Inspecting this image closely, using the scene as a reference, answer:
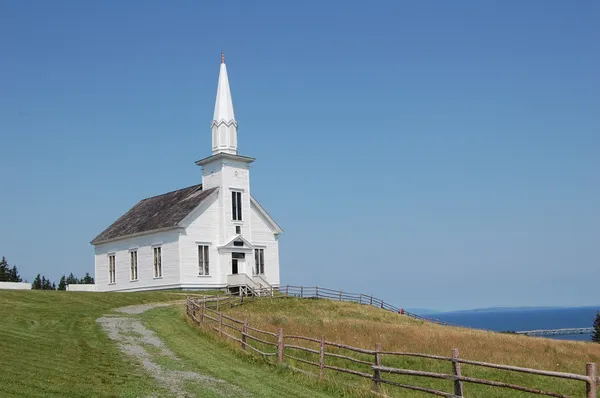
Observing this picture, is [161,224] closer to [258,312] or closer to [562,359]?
[258,312]

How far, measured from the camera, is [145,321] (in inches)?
1266

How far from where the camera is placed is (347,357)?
1984 centimetres

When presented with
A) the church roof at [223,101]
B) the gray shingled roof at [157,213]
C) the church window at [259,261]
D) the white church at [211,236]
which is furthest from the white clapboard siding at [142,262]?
the church roof at [223,101]

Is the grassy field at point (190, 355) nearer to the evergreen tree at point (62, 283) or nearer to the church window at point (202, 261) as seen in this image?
the church window at point (202, 261)

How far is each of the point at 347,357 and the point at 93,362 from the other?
7.11m

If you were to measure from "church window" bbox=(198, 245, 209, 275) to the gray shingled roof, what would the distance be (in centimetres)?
272

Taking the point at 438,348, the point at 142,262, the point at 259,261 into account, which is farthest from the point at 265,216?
the point at 438,348

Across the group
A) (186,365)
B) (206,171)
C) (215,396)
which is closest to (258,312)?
(206,171)

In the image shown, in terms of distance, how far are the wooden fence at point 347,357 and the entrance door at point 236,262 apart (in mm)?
10816

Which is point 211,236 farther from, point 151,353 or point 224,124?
point 151,353

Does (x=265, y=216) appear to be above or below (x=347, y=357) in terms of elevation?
above

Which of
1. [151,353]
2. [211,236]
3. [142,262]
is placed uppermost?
[211,236]

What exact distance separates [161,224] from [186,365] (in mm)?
33527

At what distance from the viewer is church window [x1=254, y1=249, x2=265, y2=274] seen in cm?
5597
